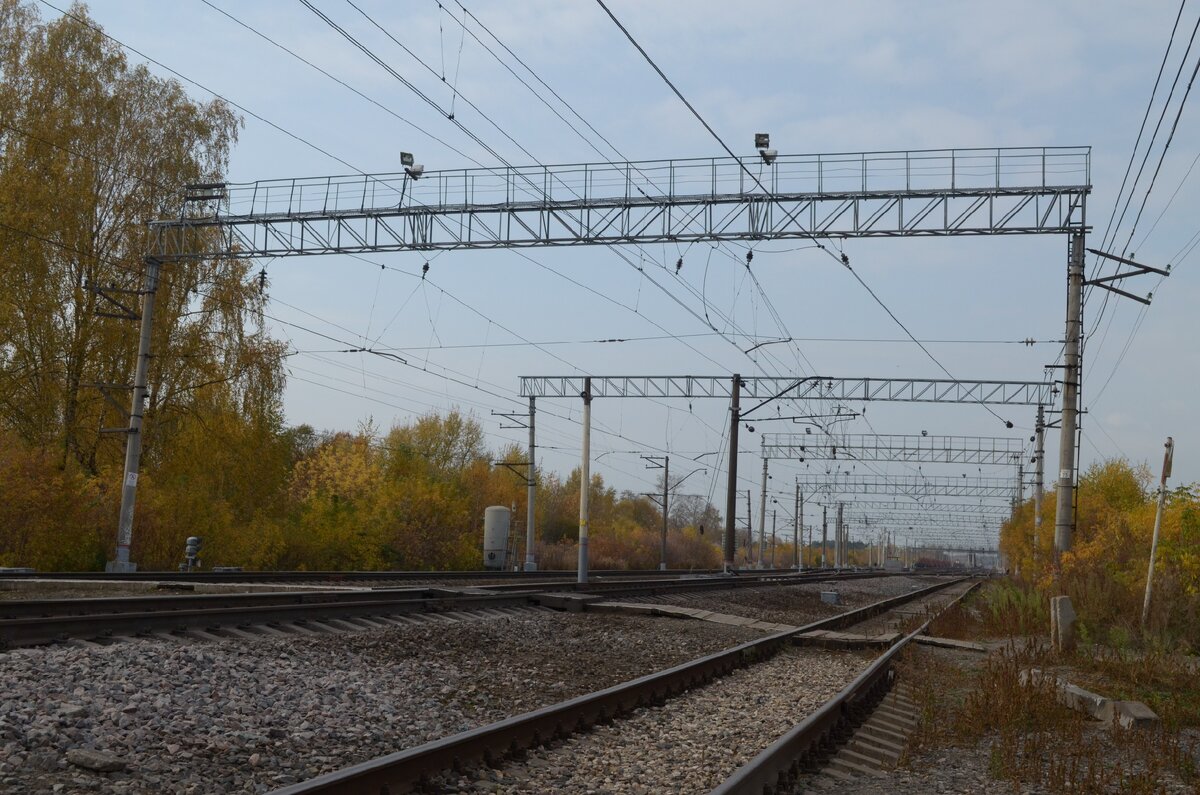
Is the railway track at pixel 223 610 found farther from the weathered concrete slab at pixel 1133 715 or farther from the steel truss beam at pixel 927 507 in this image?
the steel truss beam at pixel 927 507

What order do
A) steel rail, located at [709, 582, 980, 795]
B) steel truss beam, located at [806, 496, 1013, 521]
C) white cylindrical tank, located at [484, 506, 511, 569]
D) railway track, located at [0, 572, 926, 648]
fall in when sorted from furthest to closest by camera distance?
steel truss beam, located at [806, 496, 1013, 521]
white cylindrical tank, located at [484, 506, 511, 569]
railway track, located at [0, 572, 926, 648]
steel rail, located at [709, 582, 980, 795]

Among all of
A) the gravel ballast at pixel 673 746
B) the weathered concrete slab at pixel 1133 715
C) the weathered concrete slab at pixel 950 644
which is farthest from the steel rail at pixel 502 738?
the weathered concrete slab at pixel 950 644

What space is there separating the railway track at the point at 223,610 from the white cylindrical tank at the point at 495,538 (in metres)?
30.5

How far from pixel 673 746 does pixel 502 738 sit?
1.59 meters

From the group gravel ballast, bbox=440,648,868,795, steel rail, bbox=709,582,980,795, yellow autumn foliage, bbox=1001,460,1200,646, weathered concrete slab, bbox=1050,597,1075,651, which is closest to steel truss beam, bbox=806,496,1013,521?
yellow autumn foliage, bbox=1001,460,1200,646

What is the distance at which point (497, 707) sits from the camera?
1011cm

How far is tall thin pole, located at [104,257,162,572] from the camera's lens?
26.1 meters

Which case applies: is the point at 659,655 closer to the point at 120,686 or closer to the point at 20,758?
the point at 120,686

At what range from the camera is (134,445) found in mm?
27312

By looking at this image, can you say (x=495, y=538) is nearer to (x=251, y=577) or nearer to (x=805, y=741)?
(x=251, y=577)

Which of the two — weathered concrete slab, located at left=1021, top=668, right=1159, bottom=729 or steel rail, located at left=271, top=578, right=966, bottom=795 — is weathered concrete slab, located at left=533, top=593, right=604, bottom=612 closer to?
steel rail, located at left=271, top=578, right=966, bottom=795

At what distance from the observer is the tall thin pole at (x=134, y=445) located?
26094 mm

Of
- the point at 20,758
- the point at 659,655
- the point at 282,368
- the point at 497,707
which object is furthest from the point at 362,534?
the point at 20,758

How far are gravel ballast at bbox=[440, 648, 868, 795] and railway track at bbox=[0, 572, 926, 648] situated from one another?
525cm
